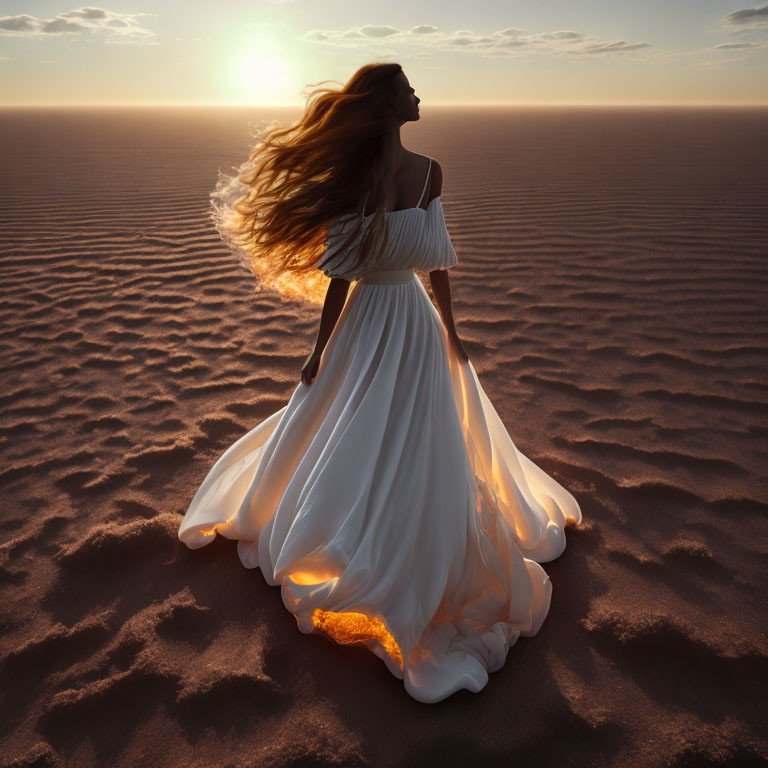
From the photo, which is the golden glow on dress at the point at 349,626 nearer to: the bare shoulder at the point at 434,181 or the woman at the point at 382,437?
the woman at the point at 382,437

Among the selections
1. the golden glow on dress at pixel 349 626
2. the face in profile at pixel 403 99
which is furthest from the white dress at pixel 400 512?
the face in profile at pixel 403 99

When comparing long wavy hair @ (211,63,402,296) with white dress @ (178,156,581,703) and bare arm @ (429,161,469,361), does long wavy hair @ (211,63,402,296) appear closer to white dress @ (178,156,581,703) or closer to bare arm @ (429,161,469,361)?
white dress @ (178,156,581,703)

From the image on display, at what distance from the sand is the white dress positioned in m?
0.10

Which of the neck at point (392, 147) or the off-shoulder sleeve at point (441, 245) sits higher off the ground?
the neck at point (392, 147)

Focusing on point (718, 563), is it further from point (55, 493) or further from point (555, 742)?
point (55, 493)

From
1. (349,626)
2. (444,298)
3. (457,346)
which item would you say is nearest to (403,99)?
(444,298)

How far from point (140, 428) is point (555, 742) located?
2.43 meters

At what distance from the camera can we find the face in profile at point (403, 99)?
156 centimetres

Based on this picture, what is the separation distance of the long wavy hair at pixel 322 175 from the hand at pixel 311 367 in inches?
12.7

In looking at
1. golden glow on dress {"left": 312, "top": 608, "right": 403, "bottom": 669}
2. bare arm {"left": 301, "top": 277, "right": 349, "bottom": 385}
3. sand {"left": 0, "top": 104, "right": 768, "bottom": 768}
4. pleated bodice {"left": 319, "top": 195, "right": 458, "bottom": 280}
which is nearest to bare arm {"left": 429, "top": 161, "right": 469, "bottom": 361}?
pleated bodice {"left": 319, "top": 195, "right": 458, "bottom": 280}

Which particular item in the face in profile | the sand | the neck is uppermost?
the face in profile

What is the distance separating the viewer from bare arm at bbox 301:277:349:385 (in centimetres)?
179

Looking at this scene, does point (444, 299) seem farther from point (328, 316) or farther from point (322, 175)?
point (322, 175)

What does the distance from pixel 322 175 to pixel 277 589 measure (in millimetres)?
1400
